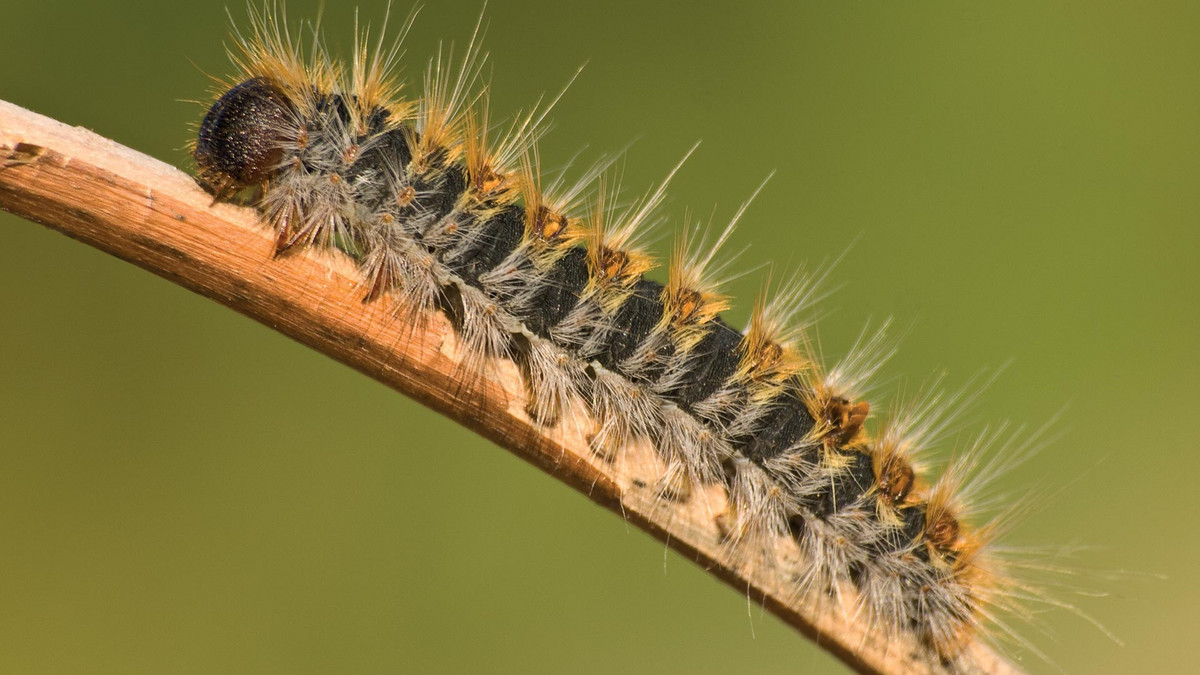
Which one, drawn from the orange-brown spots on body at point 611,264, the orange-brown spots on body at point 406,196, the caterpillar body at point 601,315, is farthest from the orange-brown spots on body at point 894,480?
the orange-brown spots on body at point 406,196

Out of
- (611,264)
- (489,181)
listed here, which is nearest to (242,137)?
(489,181)

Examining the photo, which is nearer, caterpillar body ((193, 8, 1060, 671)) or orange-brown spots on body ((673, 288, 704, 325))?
caterpillar body ((193, 8, 1060, 671))

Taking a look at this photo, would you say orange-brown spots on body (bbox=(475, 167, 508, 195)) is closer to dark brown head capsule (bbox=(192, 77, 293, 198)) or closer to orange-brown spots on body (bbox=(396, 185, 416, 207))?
orange-brown spots on body (bbox=(396, 185, 416, 207))

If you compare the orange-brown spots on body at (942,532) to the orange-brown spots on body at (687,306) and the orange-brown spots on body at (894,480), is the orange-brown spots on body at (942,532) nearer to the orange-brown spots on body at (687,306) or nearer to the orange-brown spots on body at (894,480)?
the orange-brown spots on body at (894,480)

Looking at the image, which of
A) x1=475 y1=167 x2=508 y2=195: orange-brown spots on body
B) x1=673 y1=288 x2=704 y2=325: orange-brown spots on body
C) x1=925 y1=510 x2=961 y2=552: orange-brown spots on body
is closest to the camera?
x1=475 y1=167 x2=508 y2=195: orange-brown spots on body

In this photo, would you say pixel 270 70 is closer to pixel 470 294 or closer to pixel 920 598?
pixel 470 294

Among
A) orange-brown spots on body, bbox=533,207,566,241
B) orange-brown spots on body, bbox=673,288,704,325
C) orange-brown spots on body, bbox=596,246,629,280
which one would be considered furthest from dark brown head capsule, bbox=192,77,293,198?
orange-brown spots on body, bbox=673,288,704,325

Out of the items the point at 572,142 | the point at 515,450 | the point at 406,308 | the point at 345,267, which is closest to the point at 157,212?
the point at 345,267
